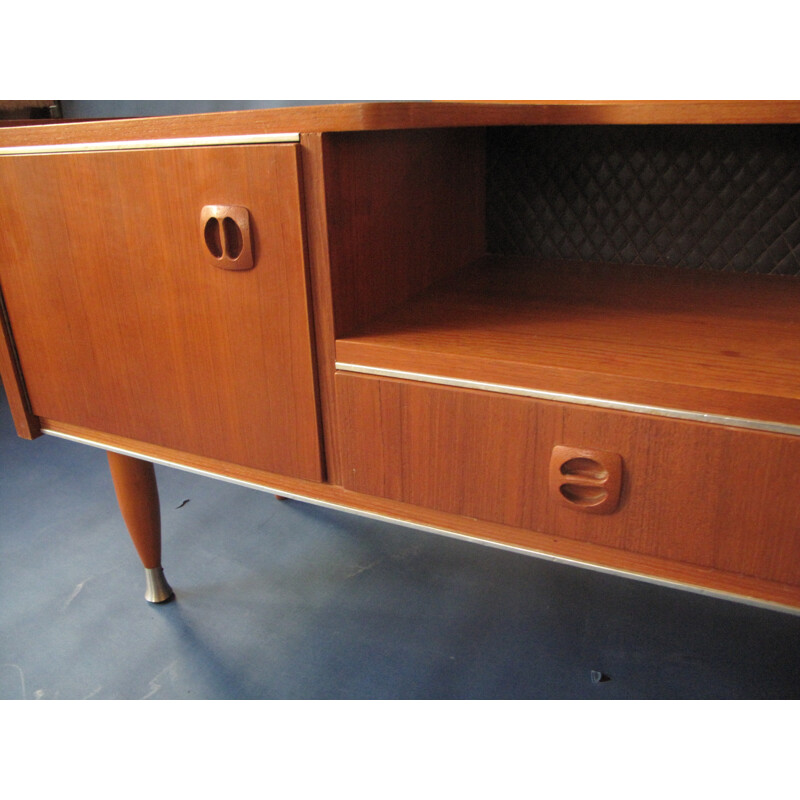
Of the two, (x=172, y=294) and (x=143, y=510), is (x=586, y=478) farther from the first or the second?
(x=143, y=510)

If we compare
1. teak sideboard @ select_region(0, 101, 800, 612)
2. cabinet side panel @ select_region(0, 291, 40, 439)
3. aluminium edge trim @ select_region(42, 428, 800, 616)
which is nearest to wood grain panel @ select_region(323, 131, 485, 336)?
teak sideboard @ select_region(0, 101, 800, 612)

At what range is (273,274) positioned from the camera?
1.94 ft

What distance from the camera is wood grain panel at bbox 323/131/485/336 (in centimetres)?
57

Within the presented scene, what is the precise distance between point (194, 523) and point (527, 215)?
0.77 meters

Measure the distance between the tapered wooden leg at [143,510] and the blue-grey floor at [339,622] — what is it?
0.04 metres

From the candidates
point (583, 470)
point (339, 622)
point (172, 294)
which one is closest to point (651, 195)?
point (583, 470)

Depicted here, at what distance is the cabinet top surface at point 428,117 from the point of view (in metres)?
0.50

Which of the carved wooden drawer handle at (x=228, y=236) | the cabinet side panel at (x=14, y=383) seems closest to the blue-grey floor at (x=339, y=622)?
the cabinet side panel at (x=14, y=383)

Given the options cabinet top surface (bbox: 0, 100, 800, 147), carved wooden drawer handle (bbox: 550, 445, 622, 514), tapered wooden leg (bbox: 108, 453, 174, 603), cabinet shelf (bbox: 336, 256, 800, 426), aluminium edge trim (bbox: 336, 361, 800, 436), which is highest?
cabinet top surface (bbox: 0, 100, 800, 147)

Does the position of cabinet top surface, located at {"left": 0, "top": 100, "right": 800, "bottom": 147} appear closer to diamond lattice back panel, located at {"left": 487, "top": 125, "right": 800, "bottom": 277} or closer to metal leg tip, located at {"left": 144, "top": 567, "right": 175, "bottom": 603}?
diamond lattice back panel, located at {"left": 487, "top": 125, "right": 800, "bottom": 277}

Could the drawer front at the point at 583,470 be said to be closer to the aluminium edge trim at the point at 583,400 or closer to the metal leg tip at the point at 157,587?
the aluminium edge trim at the point at 583,400

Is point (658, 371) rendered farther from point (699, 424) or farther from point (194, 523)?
point (194, 523)

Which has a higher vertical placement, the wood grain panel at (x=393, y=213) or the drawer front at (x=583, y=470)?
the wood grain panel at (x=393, y=213)

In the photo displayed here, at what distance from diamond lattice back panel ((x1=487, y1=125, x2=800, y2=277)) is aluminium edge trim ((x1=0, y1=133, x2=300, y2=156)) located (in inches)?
14.5
